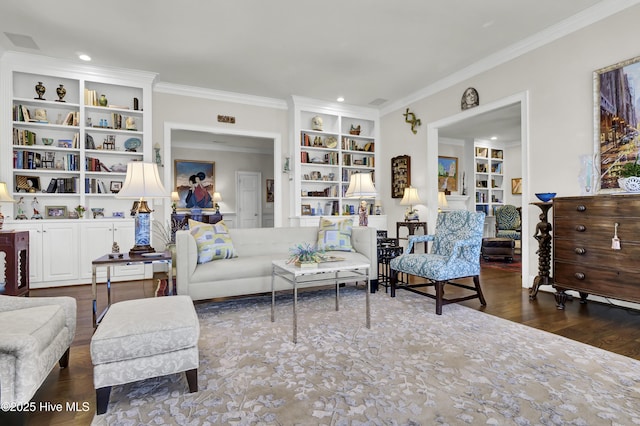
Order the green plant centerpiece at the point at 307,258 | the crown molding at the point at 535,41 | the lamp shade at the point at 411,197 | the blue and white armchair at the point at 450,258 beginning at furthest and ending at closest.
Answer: the lamp shade at the point at 411,197 < the crown molding at the point at 535,41 < the blue and white armchair at the point at 450,258 < the green plant centerpiece at the point at 307,258

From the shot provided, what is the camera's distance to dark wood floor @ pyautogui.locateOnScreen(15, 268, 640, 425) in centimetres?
173

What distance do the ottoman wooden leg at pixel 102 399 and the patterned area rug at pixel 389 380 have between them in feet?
0.11

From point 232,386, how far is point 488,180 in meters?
8.50

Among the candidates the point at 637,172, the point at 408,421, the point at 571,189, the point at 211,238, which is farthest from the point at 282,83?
the point at 408,421

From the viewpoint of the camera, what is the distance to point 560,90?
3.73 metres

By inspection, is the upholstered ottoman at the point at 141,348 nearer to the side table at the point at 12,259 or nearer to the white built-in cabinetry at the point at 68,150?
the side table at the point at 12,259

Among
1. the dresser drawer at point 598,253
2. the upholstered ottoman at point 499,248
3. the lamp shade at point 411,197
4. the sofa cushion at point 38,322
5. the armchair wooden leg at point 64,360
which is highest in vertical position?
the lamp shade at point 411,197

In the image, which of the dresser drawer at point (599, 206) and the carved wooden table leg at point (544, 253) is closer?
the dresser drawer at point (599, 206)

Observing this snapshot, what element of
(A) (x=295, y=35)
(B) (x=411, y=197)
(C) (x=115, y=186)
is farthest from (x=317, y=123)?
(C) (x=115, y=186)

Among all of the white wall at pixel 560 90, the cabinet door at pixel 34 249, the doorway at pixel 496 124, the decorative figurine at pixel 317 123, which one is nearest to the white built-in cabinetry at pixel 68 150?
the cabinet door at pixel 34 249

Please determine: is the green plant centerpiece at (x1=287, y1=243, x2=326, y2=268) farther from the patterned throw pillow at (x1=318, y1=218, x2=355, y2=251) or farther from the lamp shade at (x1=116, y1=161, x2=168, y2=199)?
the lamp shade at (x1=116, y1=161, x2=168, y2=199)

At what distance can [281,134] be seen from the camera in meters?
6.26

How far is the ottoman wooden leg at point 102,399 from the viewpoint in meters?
1.58

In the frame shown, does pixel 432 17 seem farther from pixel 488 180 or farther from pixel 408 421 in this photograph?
pixel 488 180
